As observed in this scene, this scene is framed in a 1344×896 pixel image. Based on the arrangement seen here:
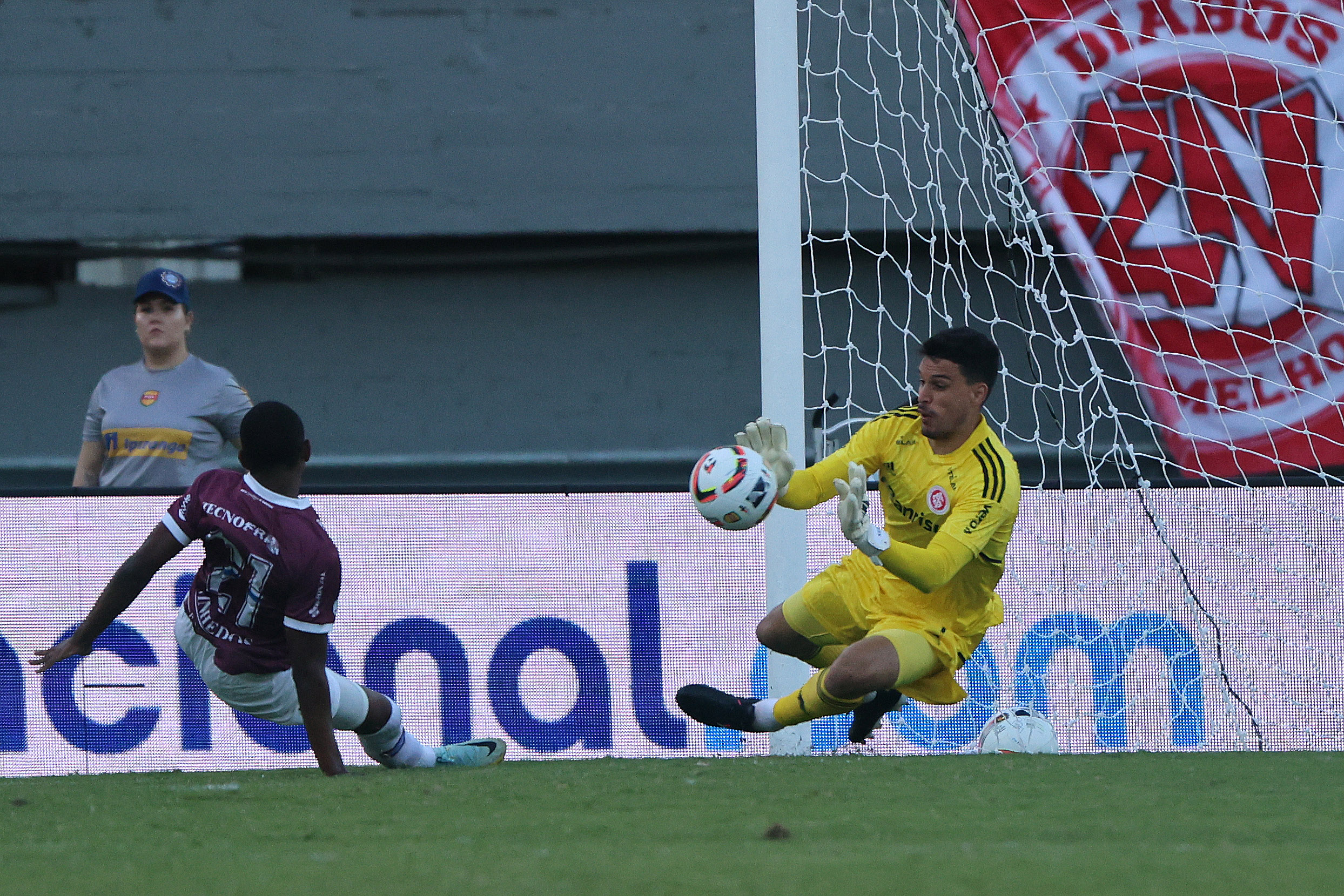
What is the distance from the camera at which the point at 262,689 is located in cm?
465

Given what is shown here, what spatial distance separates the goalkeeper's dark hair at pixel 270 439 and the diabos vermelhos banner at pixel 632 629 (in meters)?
1.59

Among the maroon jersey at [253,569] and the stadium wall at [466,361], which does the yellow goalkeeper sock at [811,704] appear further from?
the stadium wall at [466,361]

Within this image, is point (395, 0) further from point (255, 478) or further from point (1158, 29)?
point (255, 478)

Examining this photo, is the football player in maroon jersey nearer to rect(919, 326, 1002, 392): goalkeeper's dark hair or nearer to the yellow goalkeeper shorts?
the yellow goalkeeper shorts

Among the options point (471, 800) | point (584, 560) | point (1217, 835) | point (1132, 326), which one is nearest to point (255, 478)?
point (471, 800)

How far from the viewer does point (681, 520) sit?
613 centimetres

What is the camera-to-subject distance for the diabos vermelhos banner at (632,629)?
19.3ft

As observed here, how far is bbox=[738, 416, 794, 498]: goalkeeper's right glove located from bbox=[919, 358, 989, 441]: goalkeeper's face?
48 cm

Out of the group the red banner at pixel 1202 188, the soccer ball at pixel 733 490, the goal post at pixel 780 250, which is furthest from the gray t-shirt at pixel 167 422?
the red banner at pixel 1202 188

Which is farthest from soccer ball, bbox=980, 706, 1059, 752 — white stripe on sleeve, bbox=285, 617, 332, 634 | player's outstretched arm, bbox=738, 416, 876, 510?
white stripe on sleeve, bbox=285, 617, 332, 634

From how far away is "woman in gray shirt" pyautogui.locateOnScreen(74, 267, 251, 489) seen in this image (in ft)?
20.9

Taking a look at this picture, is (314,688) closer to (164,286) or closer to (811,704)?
(811,704)

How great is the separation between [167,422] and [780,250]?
8.57 feet

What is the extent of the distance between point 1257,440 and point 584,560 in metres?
3.37
